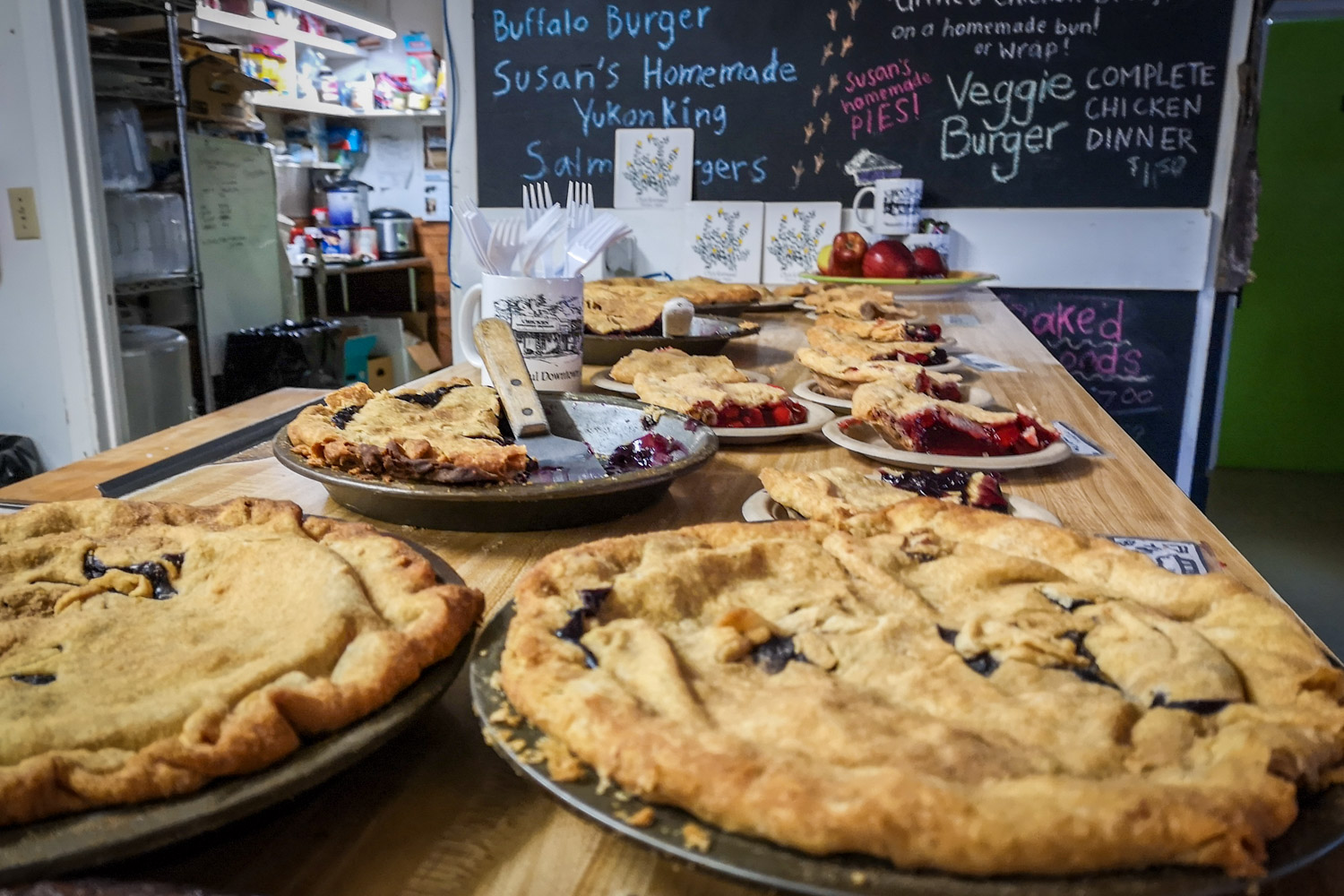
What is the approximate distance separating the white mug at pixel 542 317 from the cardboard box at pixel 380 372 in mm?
4575

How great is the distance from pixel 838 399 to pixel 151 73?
3.65m

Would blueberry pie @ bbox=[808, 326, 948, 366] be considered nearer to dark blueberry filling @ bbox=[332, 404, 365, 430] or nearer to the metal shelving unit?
dark blueberry filling @ bbox=[332, 404, 365, 430]

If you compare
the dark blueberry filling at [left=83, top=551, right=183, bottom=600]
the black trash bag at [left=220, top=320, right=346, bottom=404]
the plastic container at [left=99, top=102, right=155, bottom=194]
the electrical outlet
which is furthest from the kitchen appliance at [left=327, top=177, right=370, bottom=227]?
the dark blueberry filling at [left=83, top=551, right=183, bottom=600]

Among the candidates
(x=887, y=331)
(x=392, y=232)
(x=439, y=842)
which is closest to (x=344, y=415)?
(x=439, y=842)

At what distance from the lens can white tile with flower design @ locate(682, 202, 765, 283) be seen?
382 centimetres

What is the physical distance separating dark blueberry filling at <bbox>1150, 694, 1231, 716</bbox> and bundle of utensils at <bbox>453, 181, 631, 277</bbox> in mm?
1076

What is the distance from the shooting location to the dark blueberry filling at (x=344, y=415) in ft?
3.49

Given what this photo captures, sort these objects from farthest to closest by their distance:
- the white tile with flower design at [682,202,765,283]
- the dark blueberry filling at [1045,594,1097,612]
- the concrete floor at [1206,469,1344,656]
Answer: the white tile with flower design at [682,202,765,283] < the concrete floor at [1206,469,1344,656] < the dark blueberry filling at [1045,594,1097,612]

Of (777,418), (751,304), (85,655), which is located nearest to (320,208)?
(751,304)

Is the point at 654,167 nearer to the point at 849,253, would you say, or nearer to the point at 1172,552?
the point at 849,253

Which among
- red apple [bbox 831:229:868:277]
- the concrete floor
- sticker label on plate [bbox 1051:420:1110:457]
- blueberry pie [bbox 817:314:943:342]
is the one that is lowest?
the concrete floor

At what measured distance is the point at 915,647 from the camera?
23.5 inches

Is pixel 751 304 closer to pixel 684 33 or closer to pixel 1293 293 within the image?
pixel 684 33

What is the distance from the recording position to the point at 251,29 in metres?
5.45
